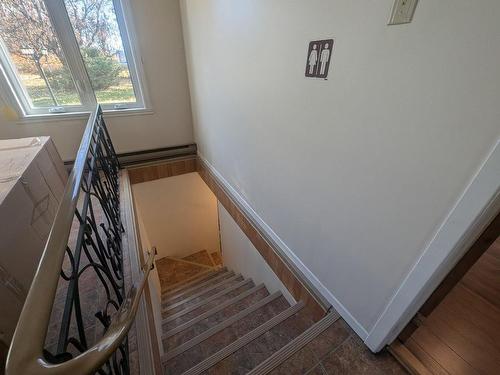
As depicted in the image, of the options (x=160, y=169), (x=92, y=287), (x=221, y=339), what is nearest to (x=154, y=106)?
(x=160, y=169)

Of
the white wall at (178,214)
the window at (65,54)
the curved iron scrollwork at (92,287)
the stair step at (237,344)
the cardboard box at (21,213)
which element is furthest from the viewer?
the white wall at (178,214)

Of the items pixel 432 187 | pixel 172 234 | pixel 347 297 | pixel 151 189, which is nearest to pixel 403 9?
pixel 432 187

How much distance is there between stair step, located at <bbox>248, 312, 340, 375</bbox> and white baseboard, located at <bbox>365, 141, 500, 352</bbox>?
300 millimetres

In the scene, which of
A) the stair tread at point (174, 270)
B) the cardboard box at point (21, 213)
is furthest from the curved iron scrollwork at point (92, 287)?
the stair tread at point (174, 270)

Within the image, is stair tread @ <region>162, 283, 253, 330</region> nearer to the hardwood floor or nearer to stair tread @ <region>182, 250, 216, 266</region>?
the hardwood floor

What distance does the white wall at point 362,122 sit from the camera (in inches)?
24.5

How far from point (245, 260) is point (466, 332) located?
79.2 inches

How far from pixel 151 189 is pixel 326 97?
3.22 meters

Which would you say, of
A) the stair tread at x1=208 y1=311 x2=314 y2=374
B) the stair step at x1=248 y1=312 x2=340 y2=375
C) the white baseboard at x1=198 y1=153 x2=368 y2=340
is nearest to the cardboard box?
the stair tread at x1=208 y1=311 x2=314 y2=374

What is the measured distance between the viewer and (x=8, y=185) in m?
1.11

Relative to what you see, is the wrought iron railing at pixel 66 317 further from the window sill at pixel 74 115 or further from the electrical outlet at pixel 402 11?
the window sill at pixel 74 115

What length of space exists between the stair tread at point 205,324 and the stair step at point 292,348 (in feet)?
2.84

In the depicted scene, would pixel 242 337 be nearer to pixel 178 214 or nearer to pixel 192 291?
pixel 192 291

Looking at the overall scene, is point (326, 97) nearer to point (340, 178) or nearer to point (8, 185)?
point (340, 178)
